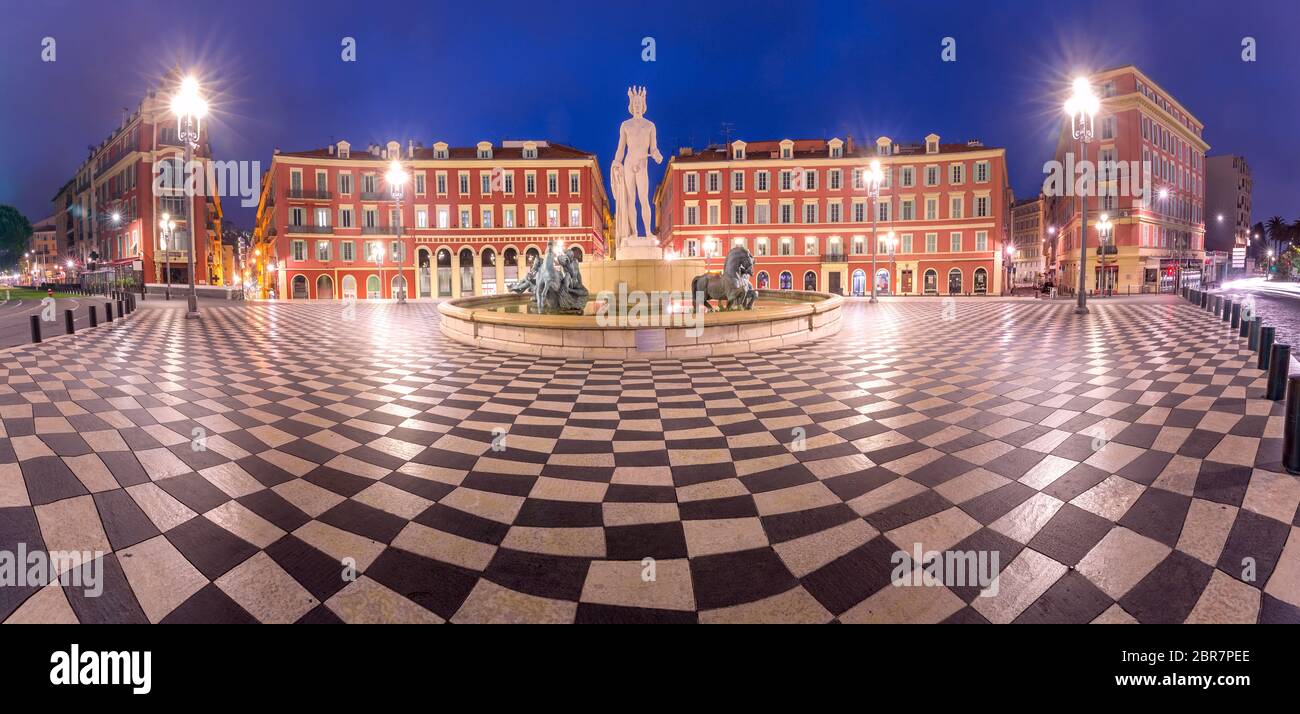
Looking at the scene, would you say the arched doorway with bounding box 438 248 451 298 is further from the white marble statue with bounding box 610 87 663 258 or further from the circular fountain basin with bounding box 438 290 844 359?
the circular fountain basin with bounding box 438 290 844 359

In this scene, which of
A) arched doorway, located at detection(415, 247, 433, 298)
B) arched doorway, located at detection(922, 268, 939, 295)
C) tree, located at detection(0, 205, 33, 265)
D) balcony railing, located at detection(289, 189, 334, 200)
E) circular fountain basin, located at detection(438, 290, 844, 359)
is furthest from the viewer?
tree, located at detection(0, 205, 33, 265)

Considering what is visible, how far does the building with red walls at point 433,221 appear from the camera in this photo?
4709cm

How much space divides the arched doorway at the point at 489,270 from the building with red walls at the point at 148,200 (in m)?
23.6

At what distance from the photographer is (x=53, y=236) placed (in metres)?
101

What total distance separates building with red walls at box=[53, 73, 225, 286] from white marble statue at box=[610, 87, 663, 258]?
4730cm

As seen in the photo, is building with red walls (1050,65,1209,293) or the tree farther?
the tree

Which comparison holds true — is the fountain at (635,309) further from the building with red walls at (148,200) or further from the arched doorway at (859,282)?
the building with red walls at (148,200)

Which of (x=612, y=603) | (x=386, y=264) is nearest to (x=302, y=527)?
(x=612, y=603)

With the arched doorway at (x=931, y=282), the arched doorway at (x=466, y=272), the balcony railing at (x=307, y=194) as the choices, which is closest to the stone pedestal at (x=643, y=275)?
the arched doorway at (x=466, y=272)

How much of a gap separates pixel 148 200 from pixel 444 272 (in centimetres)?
2785

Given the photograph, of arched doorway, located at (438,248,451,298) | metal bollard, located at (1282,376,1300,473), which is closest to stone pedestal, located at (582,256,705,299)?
metal bollard, located at (1282,376,1300,473)

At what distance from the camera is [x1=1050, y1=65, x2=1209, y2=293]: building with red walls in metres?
43.1

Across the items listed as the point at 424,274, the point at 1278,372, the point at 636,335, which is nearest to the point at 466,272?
the point at 424,274
